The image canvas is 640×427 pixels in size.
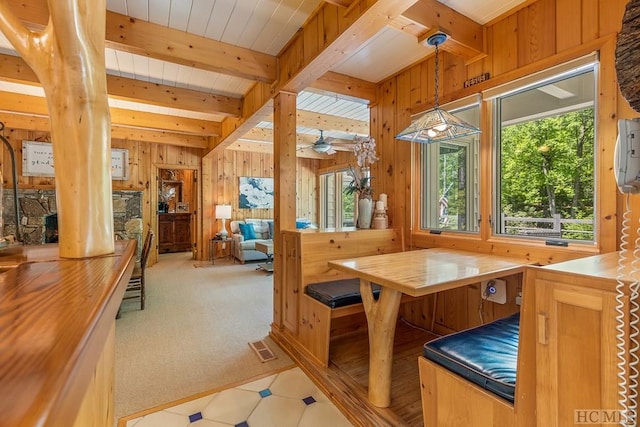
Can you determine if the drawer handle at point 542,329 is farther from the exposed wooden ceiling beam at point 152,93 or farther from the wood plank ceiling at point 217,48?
the exposed wooden ceiling beam at point 152,93

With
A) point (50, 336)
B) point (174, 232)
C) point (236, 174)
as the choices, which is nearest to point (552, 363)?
point (50, 336)

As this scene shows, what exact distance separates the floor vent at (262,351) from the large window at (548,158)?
2053 mm

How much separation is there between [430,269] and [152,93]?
11.5 ft

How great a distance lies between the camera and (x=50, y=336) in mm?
360

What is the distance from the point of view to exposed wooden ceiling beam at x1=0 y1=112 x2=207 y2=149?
4.77 meters

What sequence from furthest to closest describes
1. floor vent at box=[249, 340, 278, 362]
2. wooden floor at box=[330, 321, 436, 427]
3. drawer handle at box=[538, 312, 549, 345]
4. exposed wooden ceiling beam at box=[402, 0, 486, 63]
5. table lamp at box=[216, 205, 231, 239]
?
table lamp at box=[216, 205, 231, 239] < floor vent at box=[249, 340, 278, 362] < exposed wooden ceiling beam at box=[402, 0, 486, 63] < wooden floor at box=[330, 321, 436, 427] < drawer handle at box=[538, 312, 549, 345]

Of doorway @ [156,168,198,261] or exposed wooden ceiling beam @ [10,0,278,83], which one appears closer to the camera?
exposed wooden ceiling beam @ [10,0,278,83]

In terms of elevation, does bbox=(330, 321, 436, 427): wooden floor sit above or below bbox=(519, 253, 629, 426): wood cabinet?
below

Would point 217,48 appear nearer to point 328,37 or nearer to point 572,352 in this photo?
point 328,37

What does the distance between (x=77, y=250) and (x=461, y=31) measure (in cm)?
260

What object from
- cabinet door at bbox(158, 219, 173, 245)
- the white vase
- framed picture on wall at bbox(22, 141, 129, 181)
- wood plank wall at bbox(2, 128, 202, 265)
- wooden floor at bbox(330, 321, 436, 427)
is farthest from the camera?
cabinet door at bbox(158, 219, 173, 245)

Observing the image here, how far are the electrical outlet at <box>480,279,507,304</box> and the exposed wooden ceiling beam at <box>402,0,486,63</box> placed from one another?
174 cm

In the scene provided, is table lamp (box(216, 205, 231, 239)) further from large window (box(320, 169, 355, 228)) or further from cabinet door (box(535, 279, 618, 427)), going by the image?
cabinet door (box(535, 279, 618, 427))

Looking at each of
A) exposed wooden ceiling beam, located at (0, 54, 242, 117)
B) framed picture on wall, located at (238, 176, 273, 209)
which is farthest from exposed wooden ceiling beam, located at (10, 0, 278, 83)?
framed picture on wall, located at (238, 176, 273, 209)
